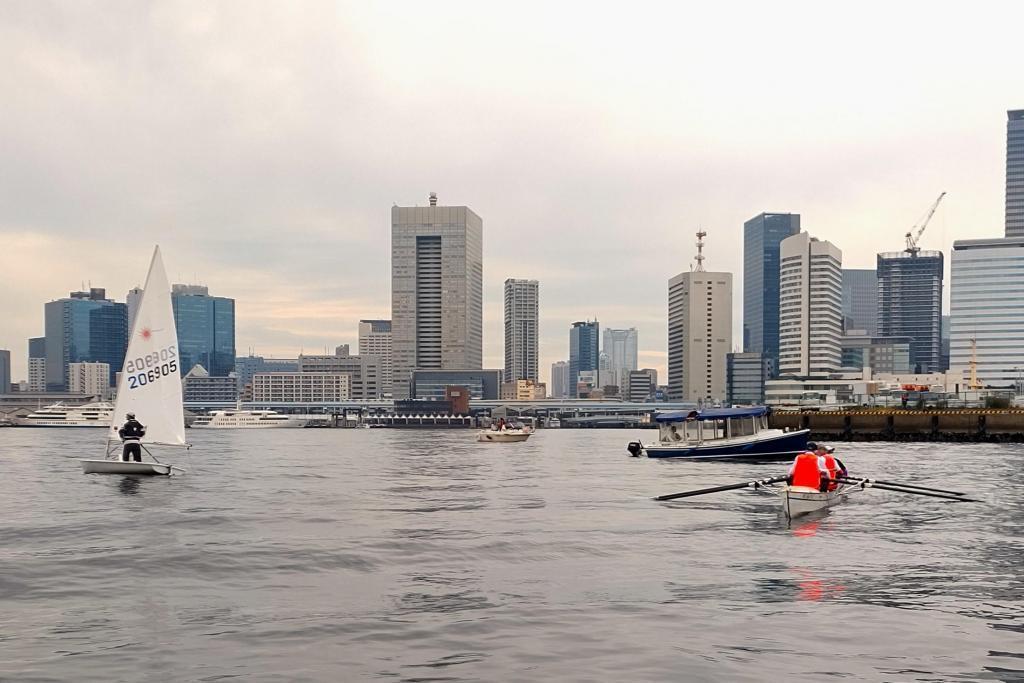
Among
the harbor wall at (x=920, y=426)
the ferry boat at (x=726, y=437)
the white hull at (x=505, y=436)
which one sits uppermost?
the ferry boat at (x=726, y=437)

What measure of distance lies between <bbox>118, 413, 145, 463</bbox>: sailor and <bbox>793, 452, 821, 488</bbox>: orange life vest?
32619mm

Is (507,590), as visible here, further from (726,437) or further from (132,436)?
(726,437)

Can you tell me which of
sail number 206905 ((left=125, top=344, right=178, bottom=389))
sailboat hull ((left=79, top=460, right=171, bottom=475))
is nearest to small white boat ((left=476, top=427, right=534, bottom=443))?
sail number 206905 ((left=125, top=344, right=178, bottom=389))

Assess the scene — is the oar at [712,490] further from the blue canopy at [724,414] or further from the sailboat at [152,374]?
the sailboat at [152,374]

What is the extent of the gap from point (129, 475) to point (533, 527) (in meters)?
28.6

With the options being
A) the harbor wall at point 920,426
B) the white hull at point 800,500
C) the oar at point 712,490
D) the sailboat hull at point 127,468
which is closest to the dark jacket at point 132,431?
the sailboat hull at point 127,468

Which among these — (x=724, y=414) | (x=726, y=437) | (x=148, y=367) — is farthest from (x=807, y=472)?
(x=148, y=367)

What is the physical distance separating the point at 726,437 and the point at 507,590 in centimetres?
4988

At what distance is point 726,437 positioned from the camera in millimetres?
66062

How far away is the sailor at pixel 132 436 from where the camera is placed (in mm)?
45906

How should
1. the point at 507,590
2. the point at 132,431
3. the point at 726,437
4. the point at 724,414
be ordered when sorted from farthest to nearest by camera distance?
the point at 726,437 < the point at 724,414 < the point at 132,431 < the point at 507,590

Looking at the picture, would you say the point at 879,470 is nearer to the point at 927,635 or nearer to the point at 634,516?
the point at 634,516

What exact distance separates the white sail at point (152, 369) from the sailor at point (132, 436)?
132 centimetres

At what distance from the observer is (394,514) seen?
32719 mm
